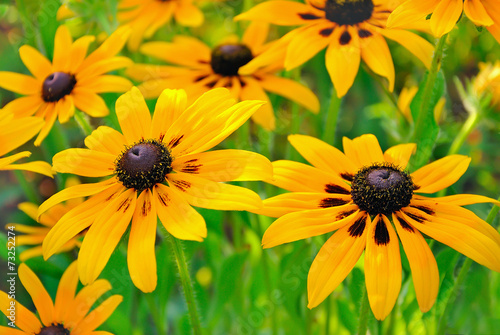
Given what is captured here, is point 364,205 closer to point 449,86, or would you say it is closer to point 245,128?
point 245,128

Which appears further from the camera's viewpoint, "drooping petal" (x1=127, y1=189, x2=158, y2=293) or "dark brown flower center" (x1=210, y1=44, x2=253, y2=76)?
"dark brown flower center" (x1=210, y1=44, x2=253, y2=76)

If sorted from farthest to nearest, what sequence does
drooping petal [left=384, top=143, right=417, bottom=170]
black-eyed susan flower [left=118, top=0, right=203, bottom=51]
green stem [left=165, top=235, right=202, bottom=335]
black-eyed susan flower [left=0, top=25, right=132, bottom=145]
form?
black-eyed susan flower [left=118, top=0, right=203, bottom=51] < black-eyed susan flower [left=0, top=25, right=132, bottom=145] < drooping petal [left=384, top=143, right=417, bottom=170] < green stem [left=165, top=235, right=202, bottom=335]

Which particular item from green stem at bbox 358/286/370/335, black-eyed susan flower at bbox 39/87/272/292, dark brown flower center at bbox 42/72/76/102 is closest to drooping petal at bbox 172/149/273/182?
black-eyed susan flower at bbox 39/87/272/292

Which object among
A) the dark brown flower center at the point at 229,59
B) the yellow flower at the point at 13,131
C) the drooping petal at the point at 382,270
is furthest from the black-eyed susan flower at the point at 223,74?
the drooping petal at the point at 382,270

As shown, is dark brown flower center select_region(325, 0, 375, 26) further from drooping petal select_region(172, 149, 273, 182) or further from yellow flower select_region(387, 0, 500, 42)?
drooping petal select_region(172, 149, 273, 182)

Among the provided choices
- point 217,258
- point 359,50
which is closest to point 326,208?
point 359,50

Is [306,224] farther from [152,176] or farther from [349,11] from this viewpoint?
[349,11]
